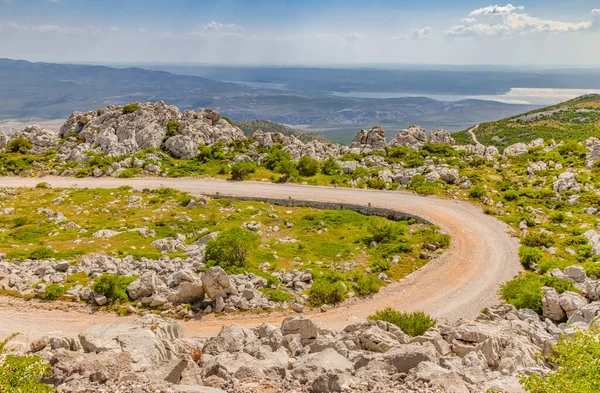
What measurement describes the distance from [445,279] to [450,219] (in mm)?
10758

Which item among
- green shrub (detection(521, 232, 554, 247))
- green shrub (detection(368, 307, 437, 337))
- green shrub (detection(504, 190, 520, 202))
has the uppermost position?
green shrub (detection(504, 190, 520, 202))

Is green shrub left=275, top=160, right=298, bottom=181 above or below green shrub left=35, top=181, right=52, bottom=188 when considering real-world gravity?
above

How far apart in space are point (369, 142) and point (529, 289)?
46.0m

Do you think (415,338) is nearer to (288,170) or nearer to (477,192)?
(477,192)

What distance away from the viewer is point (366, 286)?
2328 centimetres

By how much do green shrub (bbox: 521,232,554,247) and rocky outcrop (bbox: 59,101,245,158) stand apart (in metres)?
43.5

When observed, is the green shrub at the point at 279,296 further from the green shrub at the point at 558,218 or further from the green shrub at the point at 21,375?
the green shrub at the point at 558,218

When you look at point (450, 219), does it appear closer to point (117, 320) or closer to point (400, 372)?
point (400, 372)

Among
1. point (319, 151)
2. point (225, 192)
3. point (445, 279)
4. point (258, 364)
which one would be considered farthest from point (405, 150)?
point (258, 364)

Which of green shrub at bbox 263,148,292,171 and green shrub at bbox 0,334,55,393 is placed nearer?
green shrub at bbox 0,334,55,393

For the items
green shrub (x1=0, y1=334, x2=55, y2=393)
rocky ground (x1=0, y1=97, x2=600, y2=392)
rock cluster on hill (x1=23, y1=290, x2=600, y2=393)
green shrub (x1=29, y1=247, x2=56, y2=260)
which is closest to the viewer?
green shrub (x1=0, y1=334, x2=55, y2=393)

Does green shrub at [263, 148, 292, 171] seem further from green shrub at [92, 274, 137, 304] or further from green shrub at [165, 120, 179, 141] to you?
green shrub at [92, 274, 137, 304]

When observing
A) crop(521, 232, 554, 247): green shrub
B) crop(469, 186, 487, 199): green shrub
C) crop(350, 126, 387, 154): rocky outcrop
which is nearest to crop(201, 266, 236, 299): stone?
crop(521, 232, 554, 247): green shrub

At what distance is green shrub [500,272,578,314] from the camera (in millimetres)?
19219
